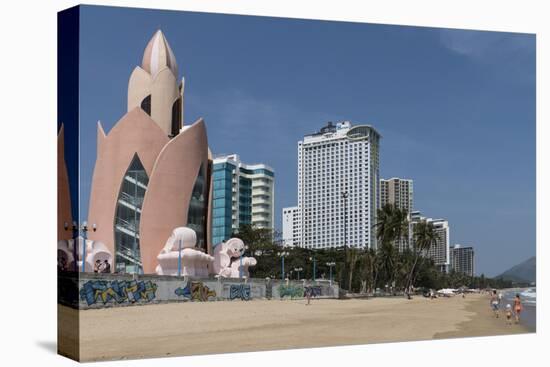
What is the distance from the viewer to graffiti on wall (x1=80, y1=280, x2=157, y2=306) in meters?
19.3

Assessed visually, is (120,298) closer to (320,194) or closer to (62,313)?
(62,313)

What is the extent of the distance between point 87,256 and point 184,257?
665cm

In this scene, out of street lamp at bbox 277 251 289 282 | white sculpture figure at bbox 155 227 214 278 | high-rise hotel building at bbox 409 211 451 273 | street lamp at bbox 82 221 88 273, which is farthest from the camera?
street lamp at bbox 277 251 289 282

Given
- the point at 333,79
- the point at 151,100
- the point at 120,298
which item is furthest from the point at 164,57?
the point at 120,298

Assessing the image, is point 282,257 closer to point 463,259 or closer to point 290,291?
point 290,291

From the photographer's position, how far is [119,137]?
2511cm

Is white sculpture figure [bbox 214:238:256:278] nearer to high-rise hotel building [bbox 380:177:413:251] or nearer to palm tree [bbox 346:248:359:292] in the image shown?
palm tree [bbox 346:248:359:292]

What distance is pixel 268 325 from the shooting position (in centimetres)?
2189

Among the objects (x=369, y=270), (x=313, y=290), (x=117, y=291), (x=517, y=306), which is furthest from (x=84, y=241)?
(x=369, y=270)

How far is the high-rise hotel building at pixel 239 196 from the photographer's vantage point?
115 feet

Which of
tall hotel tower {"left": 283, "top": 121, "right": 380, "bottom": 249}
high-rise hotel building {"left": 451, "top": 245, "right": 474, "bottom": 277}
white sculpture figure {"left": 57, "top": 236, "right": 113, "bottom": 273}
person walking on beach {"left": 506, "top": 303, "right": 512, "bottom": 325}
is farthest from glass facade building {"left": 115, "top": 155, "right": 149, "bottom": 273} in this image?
person walking on beach {"left": 506, "top": 303, "right": 512, "bottom": 325}

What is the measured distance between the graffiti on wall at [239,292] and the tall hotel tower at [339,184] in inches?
173

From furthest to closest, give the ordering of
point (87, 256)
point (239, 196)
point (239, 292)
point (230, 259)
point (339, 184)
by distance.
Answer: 1. point (239, 196)
2. point (230, 259)
3. point (339, 184)
4. point (239, 292)
5. point (87, 256)

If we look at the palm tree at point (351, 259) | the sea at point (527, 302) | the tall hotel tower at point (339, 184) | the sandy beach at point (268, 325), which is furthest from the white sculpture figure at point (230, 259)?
the sea at point (527, 302)
